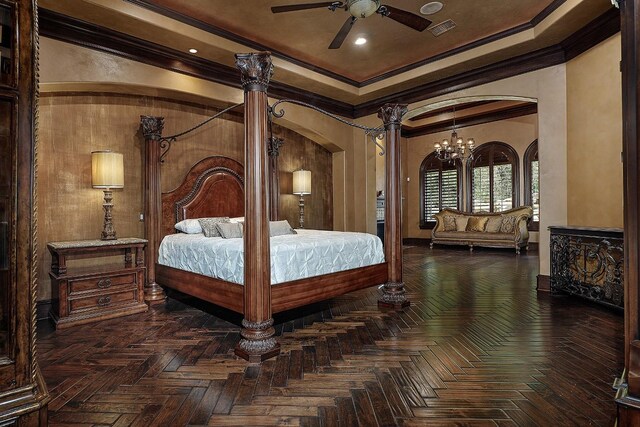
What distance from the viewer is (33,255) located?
49.7 inches

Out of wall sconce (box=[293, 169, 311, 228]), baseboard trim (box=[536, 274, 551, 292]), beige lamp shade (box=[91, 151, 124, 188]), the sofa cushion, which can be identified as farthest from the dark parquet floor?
the sofa cushion

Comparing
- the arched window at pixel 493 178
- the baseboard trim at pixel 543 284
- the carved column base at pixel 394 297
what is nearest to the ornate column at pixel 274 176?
the carved column base at pixel 394 297

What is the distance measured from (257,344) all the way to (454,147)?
754 centimetres

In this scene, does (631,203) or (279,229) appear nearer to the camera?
(631,203)

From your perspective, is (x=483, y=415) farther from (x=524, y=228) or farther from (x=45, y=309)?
(x=524, y=228)

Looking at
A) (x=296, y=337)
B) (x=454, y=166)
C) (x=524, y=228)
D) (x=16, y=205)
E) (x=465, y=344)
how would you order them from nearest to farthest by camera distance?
(x=16, y=205) → (x=465, y=344) → (x=296, y=337) → (x=524, y=228) → (x=454, y=166)

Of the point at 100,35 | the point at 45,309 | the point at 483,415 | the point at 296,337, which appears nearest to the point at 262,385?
the point at 296,337

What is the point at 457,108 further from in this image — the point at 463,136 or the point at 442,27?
the point at 442,27

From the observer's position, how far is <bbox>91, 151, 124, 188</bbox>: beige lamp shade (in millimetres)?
3836

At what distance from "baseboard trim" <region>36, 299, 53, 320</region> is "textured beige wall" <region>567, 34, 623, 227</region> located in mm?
6040

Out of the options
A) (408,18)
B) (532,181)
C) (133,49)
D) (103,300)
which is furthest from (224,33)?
(532,181)

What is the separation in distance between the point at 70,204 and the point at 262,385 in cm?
326

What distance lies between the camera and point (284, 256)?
3.10m

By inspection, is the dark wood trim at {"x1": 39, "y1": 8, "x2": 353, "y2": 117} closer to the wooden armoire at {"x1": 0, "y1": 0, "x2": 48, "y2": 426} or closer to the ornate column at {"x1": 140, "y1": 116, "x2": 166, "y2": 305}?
the ornate column at {"x1": 140, "y1": 116, "x2": 166, "y2": 305}
